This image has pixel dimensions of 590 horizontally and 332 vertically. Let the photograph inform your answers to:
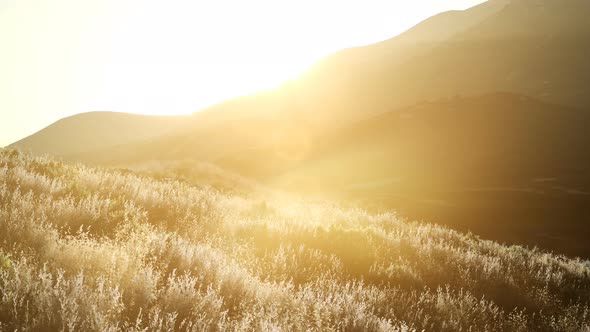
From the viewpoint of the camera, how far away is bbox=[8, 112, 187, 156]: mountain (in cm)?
8588

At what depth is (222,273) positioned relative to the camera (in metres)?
3.83

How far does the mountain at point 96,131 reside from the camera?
85.9 meters

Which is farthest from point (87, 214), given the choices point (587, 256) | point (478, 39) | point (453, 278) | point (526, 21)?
point (526, 21)

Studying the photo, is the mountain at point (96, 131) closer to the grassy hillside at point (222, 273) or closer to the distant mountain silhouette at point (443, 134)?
the distant mountain silhouette at point (443, 134)

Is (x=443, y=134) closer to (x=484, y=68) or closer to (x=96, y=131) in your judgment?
(x=484, y=68)

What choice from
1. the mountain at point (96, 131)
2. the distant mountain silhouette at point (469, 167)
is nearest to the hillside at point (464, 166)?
the distant mountain silhouette at point (469, 167)

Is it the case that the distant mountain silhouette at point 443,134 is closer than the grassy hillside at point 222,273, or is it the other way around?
the grassy hillside at point 222,273

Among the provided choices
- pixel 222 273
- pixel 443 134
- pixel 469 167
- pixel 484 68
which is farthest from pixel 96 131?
pixel 222 273

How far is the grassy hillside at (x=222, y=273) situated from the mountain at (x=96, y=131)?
90.6 m

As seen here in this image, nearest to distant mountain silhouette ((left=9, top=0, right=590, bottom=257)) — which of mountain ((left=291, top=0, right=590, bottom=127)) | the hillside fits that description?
the hillside

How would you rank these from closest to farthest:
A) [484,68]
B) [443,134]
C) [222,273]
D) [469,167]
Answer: [222,273] < [469,167] < [443,134] < [484,68]

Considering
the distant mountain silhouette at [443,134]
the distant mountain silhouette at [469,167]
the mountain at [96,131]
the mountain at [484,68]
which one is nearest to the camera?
the distant mountain silhouette at [469,167]

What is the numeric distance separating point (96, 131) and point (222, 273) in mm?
106931

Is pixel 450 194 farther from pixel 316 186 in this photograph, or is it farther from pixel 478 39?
pixel 478 39
